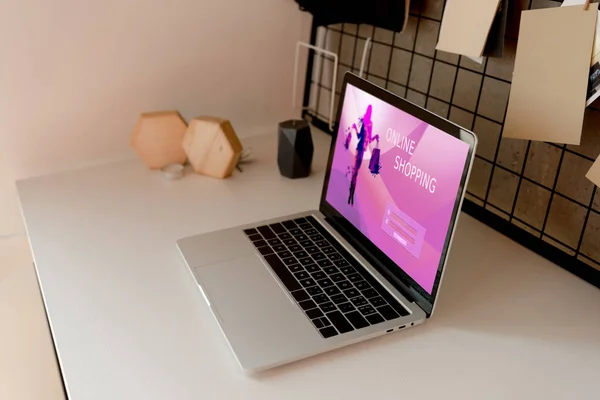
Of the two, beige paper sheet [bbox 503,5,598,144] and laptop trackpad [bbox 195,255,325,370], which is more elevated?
beige paper sheet [bbox 503,5,598,144]

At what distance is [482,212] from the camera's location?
3.62 feet

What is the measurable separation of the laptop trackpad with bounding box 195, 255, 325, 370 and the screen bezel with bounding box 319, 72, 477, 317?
0.16m

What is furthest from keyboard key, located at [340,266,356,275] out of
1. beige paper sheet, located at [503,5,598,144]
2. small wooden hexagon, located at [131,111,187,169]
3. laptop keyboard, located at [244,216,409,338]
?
small wooden hexagon, located at [131,111,187,169]

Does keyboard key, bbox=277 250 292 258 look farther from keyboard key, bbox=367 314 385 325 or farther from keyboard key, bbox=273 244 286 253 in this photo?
keyboard key, bbox=367 314 385 325

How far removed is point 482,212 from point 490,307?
0.28 meters

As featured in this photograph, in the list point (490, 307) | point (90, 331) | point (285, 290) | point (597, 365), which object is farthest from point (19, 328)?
point (597, 365)

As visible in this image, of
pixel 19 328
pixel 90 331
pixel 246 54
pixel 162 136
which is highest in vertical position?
pixel 246 54

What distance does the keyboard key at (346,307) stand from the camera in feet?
2.68

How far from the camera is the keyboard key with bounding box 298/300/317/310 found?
2.68ft

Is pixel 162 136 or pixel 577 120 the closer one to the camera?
pixel 577 120

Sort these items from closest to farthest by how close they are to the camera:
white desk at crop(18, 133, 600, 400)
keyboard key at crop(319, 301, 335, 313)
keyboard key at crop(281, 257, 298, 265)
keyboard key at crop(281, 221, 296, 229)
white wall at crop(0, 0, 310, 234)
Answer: white desk at crop(18, 133, 600, 400), keyboard key at crop(319, 301, 335, 313), keyboard key at crop(281, 257, 298, 265), keyboard key at crop(281, 221, 296, 229), white wall at crop(0, 0, 310, 234)

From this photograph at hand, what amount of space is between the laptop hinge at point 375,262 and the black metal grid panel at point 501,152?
289mm

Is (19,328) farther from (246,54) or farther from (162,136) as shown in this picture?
(246,54)

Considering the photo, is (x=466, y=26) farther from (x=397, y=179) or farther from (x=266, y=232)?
(x=266, y=232)
